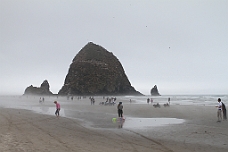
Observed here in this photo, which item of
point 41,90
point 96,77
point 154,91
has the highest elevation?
point 96,77

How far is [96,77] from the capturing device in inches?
4692

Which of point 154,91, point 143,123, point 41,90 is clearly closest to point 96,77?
point 154,91

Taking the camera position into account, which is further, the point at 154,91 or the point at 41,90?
the point at 41,90

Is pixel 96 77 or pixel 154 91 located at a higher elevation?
pixel 96 77

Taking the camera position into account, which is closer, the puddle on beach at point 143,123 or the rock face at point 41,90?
the puddle on beach at point 143,123

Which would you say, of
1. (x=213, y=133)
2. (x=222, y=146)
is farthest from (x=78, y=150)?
(x=213, y=133)

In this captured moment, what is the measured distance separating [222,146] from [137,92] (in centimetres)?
13311

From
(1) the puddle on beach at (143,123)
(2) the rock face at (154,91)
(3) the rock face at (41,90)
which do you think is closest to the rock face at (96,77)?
(2) the rock face at (154,91)

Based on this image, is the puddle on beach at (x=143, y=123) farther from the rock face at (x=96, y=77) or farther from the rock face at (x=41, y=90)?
the rock face at (x=41, y=90)

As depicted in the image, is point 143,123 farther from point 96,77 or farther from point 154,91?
point 154,91

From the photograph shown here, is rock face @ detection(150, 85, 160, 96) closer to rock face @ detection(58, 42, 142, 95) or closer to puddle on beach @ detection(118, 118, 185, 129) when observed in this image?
Result: rock face @ detection(58, 42, 142, 95)

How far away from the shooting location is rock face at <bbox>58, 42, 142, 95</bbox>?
116 m

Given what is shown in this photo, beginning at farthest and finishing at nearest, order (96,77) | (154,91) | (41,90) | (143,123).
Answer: (41,90)
(154,91)
(96,77)
(143,123)

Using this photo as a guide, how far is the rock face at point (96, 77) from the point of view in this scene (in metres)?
116
